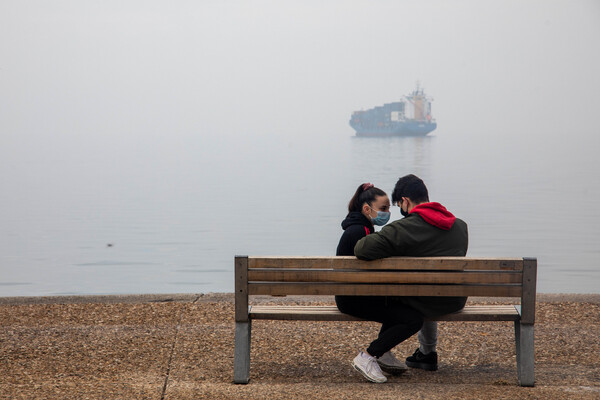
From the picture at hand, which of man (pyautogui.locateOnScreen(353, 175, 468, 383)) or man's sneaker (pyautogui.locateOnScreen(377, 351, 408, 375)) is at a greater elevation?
man (pyautogui.locateOnScreen(353, 175, 468, 383))

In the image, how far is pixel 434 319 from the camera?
17.0ft

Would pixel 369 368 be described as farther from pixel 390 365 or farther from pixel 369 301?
pixel 369 301

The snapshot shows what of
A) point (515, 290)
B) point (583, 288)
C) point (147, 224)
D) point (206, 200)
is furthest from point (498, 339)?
point (206, 200)

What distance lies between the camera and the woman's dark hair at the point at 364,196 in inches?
201

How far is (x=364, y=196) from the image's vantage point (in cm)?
514

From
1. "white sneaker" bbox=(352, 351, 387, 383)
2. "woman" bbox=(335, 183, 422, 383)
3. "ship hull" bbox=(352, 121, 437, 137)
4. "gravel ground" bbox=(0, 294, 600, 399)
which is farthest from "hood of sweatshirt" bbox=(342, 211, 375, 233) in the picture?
"ship hull" bbox=(352, 121, 437, 137)

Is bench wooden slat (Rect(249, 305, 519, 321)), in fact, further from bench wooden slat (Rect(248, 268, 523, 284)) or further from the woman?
bench wooden slat (Rect(248, 268, 523, 284))

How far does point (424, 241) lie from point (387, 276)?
0.96 ft

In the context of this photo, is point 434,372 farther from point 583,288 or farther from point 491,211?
point 491,211

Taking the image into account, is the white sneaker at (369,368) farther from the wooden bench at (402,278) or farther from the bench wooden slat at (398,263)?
the bench wooden slat at (398,263)

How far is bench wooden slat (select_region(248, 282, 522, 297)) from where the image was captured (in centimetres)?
495

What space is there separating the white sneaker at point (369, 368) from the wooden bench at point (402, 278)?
0.42m

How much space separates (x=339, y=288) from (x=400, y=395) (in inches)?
26.5

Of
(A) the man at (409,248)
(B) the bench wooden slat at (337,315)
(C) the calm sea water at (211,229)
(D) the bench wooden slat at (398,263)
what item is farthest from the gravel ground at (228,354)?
(C) the calm sea water at (211,229)
